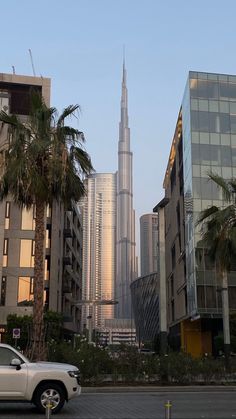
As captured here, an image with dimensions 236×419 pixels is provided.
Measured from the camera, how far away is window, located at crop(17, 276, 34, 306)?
55625mm

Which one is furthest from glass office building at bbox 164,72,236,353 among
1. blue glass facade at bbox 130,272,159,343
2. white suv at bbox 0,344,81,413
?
blue glass facade at bbox 130,272,159,343

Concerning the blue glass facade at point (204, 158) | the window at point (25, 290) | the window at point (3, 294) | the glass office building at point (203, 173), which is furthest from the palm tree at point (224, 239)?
the window at point (3, 294)

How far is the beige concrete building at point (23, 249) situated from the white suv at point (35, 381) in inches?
1495

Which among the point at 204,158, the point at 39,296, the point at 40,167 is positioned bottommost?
the point at 39,296

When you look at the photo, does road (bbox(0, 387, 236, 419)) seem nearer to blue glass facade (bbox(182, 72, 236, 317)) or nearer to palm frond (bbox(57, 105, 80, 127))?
palm frond (bbox(57, 105, 80, 127))

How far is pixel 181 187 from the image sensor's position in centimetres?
6125

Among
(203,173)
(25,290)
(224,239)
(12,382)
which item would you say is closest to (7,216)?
(25,290)

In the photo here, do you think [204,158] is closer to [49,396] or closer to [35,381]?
[49,396]

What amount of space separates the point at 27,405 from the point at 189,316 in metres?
41.1

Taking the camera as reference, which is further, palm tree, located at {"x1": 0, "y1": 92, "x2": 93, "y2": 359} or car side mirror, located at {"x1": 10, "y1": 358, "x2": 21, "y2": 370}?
palm tree, located at {"x1": 0, "y1": 92, "x2": 93, "y2": 359}

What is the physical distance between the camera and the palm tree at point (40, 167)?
21062mm

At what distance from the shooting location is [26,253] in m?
57.1

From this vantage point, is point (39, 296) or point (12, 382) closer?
point (12, 382)

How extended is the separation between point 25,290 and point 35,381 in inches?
1747
